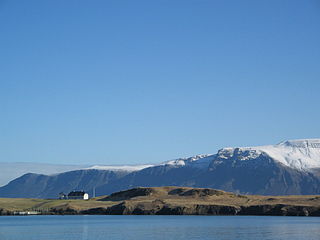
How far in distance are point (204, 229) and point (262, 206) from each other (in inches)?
2611

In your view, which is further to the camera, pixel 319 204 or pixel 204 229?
pixel 319 204

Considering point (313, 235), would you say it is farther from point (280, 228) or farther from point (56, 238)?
point (56, 238)

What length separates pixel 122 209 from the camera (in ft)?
631

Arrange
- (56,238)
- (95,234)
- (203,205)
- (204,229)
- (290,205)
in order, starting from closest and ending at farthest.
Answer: (56,238), (95,234), (204,229), (290,205), (203,205)

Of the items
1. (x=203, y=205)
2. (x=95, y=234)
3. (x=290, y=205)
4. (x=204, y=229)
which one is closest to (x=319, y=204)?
(x=290, y=205)

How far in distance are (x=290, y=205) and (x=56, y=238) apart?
90991 millimetres

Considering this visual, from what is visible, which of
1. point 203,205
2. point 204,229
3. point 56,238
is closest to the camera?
point 56,238

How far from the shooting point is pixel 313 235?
99.8 meters

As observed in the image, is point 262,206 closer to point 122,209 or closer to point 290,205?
point 290,205

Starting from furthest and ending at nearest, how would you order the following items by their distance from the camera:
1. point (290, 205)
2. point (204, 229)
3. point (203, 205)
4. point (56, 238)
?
1. point (203, 205)
2. point (290, 205)
3. point (204, 229)
4. point (56, 238)

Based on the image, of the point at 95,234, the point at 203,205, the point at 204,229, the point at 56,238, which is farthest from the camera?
the point at 203,205

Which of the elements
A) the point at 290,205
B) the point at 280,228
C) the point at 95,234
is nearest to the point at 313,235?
the point at 280,228

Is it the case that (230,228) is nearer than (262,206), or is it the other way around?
(230,228)

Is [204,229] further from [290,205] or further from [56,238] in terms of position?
[290,205]
